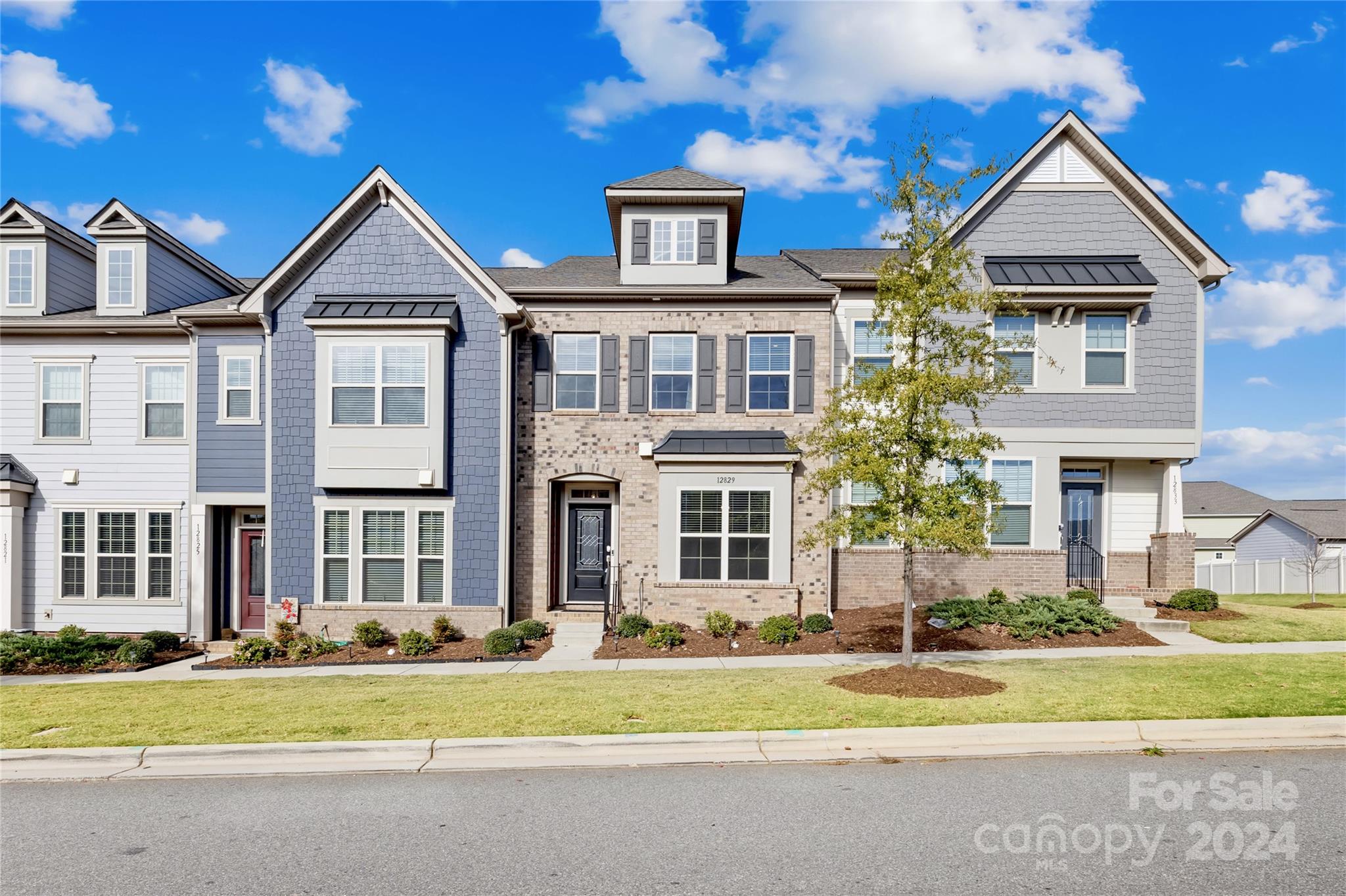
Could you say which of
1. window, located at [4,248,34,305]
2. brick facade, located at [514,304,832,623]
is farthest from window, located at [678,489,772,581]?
window, located at [4,248,34,305]

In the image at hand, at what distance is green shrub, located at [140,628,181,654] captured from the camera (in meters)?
15.7

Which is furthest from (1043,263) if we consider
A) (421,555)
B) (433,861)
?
(433,861)

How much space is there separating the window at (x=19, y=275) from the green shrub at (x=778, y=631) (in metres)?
17.8

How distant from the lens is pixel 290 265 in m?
16.3

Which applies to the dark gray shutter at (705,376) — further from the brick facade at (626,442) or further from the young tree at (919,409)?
the young tree at (919,409)

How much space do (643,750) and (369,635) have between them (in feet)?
30.0

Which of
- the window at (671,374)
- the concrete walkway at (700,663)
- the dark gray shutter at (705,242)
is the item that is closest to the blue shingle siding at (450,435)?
the concrete walkway at (700,663)

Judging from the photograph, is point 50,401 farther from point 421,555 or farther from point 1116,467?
point 1116,467

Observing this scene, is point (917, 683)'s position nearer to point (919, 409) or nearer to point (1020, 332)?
point (919, 409)

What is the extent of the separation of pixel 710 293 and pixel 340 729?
37.3 ft

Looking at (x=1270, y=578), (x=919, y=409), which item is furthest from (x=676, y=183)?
(x=1270, y=578)

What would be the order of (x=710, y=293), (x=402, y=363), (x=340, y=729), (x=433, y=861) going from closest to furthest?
(x=433, y=861) → (x=340, y=729) → (x=402, y=363) → (x=710, y=293)

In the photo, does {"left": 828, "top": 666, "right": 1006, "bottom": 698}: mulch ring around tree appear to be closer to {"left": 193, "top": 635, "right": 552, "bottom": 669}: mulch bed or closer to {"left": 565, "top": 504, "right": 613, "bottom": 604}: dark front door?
{"left": 193, "top": 635, "right": 552, "bottom": 669}: mulch bed

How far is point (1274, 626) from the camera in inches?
603
